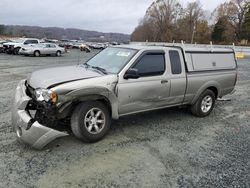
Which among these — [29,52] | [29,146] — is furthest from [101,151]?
[29,52]

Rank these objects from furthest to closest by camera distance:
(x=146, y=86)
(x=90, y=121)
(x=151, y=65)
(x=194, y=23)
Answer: (x=194, y=23)
(x=151, y=65)
(x=146, y=86)
(x=90, y=121)

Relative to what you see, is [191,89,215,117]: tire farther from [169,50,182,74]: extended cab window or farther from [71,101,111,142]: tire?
[71,101,111,142]: tire

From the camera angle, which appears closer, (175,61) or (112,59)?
Result: (112,59)

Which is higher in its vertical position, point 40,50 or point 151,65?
point 40,50

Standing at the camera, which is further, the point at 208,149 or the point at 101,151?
the point at 208,149

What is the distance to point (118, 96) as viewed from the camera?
4.44 metres

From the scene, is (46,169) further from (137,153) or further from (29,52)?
(29,52)

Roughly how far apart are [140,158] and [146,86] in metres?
1.46

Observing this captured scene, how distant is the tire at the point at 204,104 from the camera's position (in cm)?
595

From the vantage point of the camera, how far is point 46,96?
12.5 ft

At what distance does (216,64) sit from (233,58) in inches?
32.4

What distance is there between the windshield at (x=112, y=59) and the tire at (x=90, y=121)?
79 cm

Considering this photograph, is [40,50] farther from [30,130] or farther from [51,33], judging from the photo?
[51,33]

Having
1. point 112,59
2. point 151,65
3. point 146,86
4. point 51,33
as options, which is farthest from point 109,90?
point 51,33
